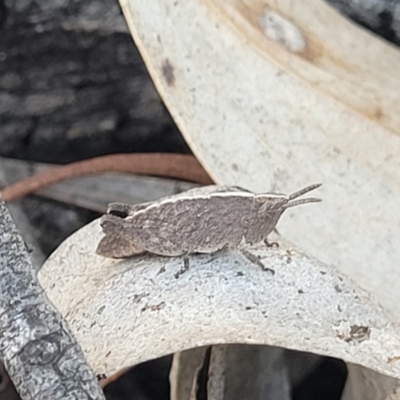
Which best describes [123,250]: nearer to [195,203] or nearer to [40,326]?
[195,203]

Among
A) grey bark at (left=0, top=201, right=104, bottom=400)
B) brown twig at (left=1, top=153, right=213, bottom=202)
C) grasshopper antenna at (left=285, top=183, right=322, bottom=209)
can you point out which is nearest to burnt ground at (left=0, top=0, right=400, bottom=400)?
brown twig at (left=1, top=153, right=213, bottom=202)

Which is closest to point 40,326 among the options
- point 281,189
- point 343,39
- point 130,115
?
point 281,189

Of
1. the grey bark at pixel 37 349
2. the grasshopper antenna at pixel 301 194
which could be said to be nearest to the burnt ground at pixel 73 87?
the grasshopper antenna at pixel 301 194

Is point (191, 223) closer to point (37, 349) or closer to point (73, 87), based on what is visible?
point (37, 349)

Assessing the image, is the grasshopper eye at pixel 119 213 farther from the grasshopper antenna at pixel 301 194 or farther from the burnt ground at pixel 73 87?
the burnt ground at pixel 73 87

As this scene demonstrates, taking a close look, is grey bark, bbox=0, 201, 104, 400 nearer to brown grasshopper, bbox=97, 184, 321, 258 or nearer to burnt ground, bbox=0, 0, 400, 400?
brown grasshopper, bbox=97, 184, 321, 258
